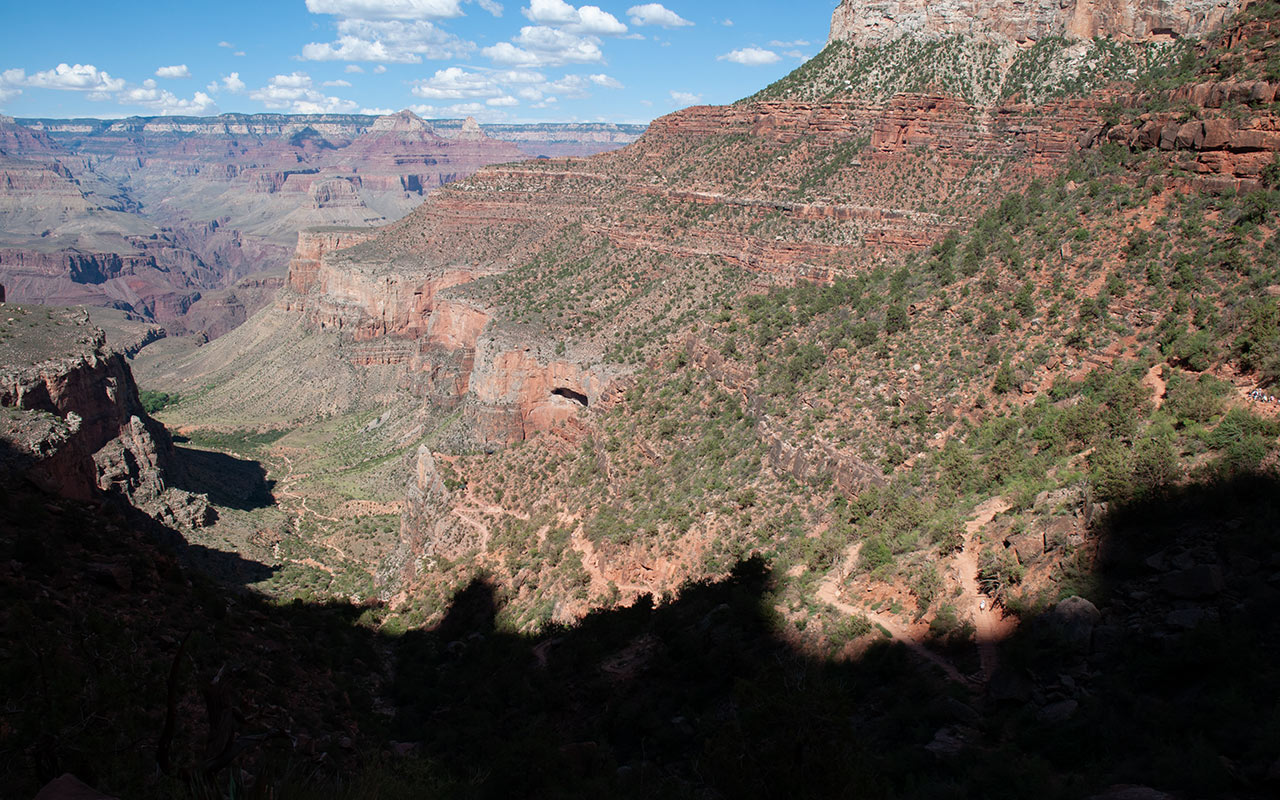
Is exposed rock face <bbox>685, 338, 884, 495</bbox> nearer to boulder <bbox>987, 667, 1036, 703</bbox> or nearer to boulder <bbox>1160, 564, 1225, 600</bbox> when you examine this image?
boulder <bbox>987, 667, 1036, 703</bbox>

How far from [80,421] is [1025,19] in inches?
2816

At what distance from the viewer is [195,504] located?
171 feet

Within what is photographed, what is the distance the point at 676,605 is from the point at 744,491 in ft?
18.8

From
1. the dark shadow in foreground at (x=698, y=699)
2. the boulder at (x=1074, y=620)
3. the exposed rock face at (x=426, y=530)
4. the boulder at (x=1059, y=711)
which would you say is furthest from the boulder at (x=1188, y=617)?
the exposed rock face at (x=426, y=530)

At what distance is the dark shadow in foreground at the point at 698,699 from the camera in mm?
11586

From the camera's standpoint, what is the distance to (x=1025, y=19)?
195 ft

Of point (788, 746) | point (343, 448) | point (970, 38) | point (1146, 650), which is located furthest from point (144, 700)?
point (970, 38)

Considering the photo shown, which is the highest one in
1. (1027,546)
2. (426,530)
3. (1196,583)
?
(1196,583)

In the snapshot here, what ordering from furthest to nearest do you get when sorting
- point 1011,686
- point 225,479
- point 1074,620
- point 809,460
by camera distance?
1. point 225,479
2. point 809,460
3. point 1074,620
4. point 1011,686

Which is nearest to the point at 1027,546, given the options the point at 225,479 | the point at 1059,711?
the point at 1059,711

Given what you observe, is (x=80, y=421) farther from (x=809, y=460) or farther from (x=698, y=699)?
(x=698, y=699)

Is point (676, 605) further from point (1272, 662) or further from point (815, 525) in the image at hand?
point (1272, 662)

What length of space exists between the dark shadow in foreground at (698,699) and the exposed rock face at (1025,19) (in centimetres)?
4875

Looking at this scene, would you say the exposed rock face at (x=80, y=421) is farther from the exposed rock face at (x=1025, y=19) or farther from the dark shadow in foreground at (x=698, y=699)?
the exposed rock face at (x=1025, y=19)
